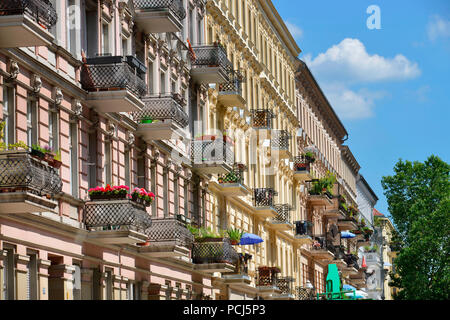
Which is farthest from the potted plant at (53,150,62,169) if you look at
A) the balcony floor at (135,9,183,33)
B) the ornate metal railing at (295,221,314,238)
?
the ornate metal railing at (295,221,314,238)

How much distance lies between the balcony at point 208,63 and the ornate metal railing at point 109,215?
13191 mm

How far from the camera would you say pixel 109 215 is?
2498cm

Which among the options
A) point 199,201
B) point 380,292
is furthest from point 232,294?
point 380,292

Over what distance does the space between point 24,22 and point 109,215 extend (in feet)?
22.9

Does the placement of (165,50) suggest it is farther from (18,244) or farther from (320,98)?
(320,98)

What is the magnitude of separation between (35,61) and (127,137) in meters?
7.31

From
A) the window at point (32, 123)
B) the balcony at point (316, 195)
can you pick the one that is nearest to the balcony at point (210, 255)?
the window at point (32, 123)

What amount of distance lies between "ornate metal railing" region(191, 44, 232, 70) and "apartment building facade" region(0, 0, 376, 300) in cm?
5

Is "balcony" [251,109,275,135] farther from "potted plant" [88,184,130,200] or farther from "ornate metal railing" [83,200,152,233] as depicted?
"potted plant" [88,184,130,200]

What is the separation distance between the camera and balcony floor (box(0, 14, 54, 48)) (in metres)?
19.3

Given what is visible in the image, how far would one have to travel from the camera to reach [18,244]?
2069 centimetres

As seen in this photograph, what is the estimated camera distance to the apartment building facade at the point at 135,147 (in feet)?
68.1

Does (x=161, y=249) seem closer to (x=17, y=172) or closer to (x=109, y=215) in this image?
(x=109, y=215)

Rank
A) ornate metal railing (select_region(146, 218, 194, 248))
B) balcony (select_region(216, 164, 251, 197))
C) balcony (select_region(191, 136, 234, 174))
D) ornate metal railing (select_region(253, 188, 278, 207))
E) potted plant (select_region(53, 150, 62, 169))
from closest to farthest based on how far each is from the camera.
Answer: potted plant (select_region(53, 150, 62, 169)) < ornate metal railing (select_region(146, 218, 194, 248)) < balcony (select_region(191, 136, 234, 174)) < balcony (select_region(216, 164, 251, 197)) < ornate metal railing (select_region(253, 188, 278, 207))
